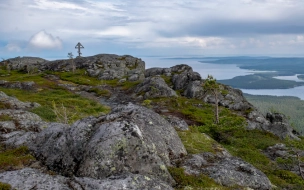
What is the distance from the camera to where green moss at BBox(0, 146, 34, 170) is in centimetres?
1323

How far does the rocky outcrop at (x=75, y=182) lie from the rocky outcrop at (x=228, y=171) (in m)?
4.00

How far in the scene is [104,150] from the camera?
12695 millimetres

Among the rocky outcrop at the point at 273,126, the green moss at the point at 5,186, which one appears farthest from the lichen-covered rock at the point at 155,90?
the green moss at the point at 5,186

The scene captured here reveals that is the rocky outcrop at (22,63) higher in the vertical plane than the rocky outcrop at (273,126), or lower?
higher

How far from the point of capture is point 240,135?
163 feet

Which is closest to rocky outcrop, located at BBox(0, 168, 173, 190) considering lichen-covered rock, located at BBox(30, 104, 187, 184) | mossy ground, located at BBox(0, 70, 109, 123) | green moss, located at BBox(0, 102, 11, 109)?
lichen-covered rock, located at BBox(30, 104, 187, 184)

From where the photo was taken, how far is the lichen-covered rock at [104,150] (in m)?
12.5

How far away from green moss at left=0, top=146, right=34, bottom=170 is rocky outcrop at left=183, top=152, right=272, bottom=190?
28.5 ft

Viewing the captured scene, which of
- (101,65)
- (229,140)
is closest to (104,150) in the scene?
(229,140)

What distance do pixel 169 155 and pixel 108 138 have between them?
16.1 ft

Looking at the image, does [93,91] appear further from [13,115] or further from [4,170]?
[4,170]

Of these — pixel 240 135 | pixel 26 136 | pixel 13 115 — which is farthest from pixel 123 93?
pixel 26 136

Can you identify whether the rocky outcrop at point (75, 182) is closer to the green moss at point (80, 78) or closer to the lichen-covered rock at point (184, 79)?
the lichen-covered rock at point (184, 79)

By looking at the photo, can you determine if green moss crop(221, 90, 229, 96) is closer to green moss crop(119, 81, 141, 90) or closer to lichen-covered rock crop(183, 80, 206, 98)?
lichen-covered rock crop(183, 80, 206, 98)
